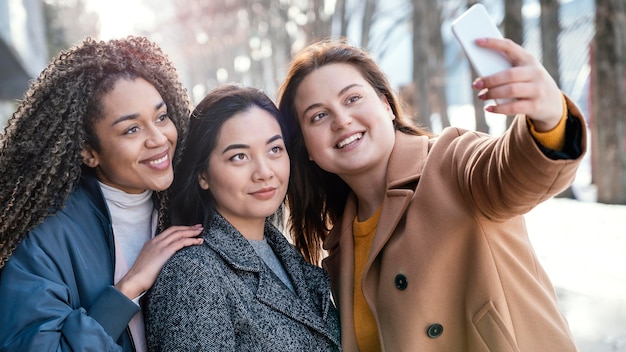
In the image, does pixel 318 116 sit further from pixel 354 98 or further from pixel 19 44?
pixel 19 44

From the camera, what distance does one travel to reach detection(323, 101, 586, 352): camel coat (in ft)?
7.97

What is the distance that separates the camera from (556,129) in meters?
2.02

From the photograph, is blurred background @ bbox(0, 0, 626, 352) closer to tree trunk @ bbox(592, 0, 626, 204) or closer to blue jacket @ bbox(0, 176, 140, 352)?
tree trunk @ bbox(592, 0, 626, 204)

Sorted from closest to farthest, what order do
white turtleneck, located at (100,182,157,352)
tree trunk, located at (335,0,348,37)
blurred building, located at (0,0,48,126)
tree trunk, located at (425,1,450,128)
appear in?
1. white turtleneck, located at (100,182,157,352)
2. blurred building, located at (0,0,48,126)
3. tree trunk, located at (425,1,450,128)
4. tree trunk, located at (335,0,348,37)

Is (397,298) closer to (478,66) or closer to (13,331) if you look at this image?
(478,66)

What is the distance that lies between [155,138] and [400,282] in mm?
1202

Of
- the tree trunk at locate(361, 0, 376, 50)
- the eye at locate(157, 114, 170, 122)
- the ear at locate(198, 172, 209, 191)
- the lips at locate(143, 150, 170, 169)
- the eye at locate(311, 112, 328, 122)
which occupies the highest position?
the tree trunk at locate(361, 0, 376, 50)

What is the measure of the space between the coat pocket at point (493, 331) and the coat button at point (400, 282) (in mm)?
323

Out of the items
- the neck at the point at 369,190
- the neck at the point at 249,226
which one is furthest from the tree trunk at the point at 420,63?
the neck at the point at 249,226

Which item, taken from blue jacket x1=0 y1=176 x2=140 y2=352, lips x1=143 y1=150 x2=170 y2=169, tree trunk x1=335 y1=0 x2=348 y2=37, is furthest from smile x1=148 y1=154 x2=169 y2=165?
tree trunk x1=335 y1=0 x2=348 y2=37

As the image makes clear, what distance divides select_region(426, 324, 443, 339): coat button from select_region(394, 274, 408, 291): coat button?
0.19 metres

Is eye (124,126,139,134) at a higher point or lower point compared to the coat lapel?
higher

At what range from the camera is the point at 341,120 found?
2994 millimetres

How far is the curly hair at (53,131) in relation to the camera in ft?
8.18
